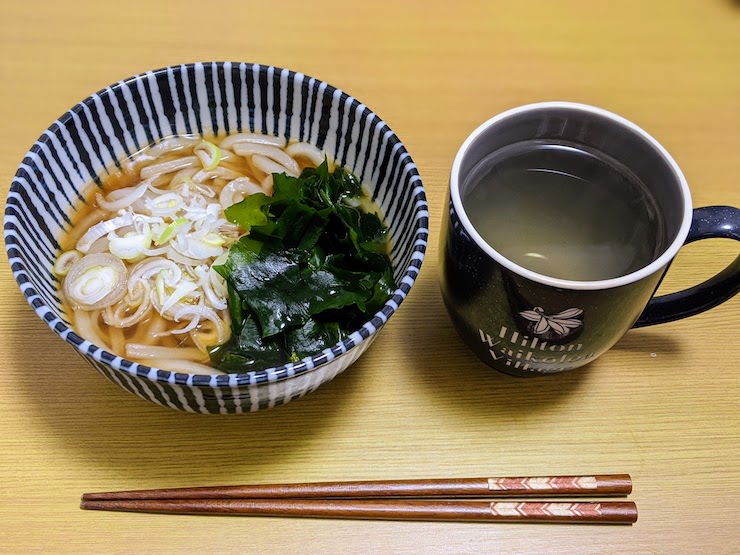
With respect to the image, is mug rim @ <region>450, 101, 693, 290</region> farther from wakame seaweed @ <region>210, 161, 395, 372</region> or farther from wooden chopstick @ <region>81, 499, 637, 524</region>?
wooden chopstick @ <region>81, 499, 637, 524</region>

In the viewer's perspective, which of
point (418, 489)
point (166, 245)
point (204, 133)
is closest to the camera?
point (418, 489)

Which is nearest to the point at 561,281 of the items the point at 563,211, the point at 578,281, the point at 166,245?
the point at 578,281

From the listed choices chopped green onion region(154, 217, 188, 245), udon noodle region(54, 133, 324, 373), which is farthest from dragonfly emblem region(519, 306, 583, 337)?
chopped green onion region(154, 217, 188, 245)

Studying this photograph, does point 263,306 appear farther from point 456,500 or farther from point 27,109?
point 27,109

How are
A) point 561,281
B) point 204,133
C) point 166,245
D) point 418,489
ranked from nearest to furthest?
point 561,281 → point 418,489 → point 166,245 → point 204,133

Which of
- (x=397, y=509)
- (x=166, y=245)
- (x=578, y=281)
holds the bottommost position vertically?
(x=397, y=509)

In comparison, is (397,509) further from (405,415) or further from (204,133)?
(204,133)

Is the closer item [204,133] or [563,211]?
[563,211]
